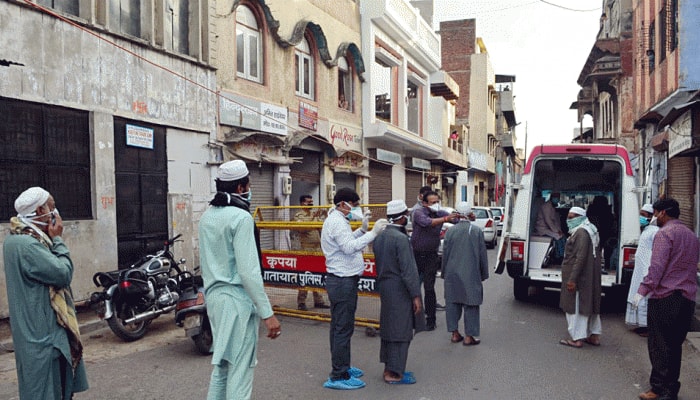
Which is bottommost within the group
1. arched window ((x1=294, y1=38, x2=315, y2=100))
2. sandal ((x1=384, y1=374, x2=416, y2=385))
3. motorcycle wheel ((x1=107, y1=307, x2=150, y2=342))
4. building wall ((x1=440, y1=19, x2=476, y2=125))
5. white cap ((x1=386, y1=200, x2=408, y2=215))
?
sandal ((x1=384, y1=374, x2=416, y2=385))

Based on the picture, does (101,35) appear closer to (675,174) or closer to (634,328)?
(634,328)

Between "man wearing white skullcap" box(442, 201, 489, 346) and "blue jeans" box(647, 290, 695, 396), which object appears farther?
"man wearing white skullcap" box(442, 201, 489, 346)

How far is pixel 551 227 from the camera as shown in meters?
9.83

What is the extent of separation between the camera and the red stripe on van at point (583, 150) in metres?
8.58

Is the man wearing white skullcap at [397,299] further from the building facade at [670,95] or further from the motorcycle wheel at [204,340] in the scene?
the building facade at [670,95]

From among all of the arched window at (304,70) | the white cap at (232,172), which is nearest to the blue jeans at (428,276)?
the white cap at (232,172)

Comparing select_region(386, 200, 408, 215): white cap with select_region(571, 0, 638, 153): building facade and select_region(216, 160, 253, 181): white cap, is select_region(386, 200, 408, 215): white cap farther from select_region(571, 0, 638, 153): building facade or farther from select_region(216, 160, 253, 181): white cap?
select_region(571, 0, 638, 153): building facade

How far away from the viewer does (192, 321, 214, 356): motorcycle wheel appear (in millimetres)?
6020

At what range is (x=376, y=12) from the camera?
1811cm

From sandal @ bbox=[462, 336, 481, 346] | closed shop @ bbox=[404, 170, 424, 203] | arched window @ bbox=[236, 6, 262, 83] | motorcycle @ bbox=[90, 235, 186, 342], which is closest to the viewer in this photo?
motorcycle @ bbox=[90, 235, 186, 342]

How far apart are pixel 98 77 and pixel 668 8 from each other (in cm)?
1390

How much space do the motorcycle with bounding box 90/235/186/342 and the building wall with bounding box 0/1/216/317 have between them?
1751mm

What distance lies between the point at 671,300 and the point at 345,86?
1414 cm

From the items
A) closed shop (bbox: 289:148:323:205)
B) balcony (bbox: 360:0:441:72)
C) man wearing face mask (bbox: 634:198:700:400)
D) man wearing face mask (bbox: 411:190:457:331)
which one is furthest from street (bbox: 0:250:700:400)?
balcony (bbox: 360:0:441:72)
